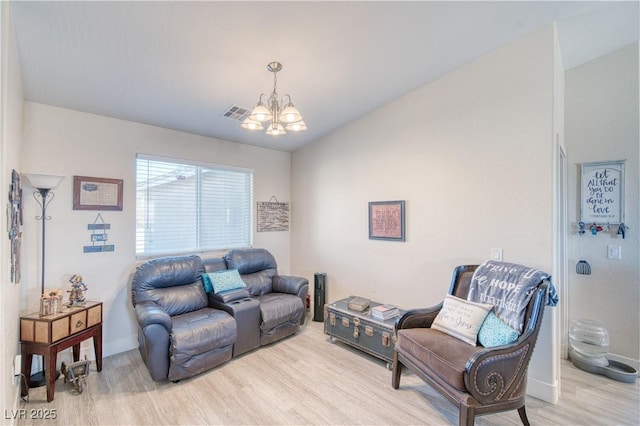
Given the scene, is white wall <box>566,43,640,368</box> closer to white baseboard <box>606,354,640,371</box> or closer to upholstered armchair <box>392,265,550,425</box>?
white baseboard <box>606,354,640,371</box>

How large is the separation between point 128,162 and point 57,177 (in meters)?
0.83

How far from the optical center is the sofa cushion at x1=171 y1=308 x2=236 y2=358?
2441mm

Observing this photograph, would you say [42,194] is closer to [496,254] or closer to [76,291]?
[76,291]

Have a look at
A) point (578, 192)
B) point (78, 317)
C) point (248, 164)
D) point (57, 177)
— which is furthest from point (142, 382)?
point (578, 192)

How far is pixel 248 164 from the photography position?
4.30m

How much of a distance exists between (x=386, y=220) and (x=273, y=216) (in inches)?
78.6

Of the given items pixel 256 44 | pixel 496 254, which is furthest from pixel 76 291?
pixel 496 254

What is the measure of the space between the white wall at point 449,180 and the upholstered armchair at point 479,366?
0.55 m

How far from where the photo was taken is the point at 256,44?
214 cm

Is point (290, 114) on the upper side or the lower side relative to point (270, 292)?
upper

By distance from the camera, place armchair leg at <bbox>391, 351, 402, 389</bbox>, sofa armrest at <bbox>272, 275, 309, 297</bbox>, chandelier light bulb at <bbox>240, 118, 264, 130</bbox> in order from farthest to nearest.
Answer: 1. sofa armrest at <bbox>272, 275, 309, 297</bbox>
2. armchair leg at <bbox>391, 351, 402, 389</bbox>
3. chandelier light bulb at <bbox>240, 118, 264, 130</bbox>

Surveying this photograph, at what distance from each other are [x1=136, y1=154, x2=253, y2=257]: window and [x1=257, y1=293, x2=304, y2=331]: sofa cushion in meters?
1.16

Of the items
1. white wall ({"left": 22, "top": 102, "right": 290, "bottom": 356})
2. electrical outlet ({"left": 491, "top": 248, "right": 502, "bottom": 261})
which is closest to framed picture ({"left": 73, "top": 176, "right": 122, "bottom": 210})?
white wall ({"left": 22, "top": 102, "right": 290, "bottom": 356})

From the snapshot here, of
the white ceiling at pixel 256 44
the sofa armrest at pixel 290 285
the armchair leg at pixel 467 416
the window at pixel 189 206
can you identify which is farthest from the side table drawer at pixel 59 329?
the armchair leg at pixel 467 416
